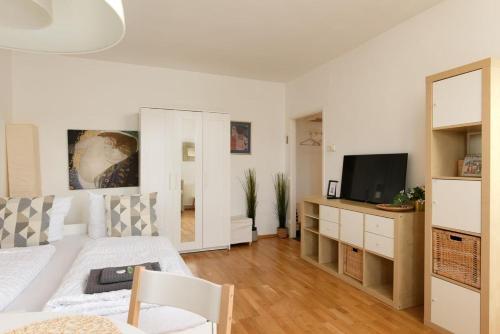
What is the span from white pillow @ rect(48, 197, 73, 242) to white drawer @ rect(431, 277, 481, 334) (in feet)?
10.8

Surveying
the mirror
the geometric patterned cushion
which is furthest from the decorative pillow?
the mirror

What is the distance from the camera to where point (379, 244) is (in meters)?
2.65

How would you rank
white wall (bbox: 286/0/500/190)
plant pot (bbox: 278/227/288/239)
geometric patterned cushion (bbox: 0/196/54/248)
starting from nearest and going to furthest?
white wall (bbox: 286/0/500/190)
geometric patterned cushion (bbox: 0/196/54/248)
plant pot (bbox: 278/227/288/239)

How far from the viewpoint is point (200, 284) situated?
3.30 feet

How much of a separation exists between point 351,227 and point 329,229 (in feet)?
1.23

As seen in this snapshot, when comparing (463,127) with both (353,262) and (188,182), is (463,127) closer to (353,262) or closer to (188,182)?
(353,262)

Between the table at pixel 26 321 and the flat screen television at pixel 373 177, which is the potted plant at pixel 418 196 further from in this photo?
the table at pixel 26 321

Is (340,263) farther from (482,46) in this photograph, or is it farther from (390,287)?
(482,46)

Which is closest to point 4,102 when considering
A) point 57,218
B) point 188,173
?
point 57,218

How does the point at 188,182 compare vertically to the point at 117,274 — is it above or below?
above

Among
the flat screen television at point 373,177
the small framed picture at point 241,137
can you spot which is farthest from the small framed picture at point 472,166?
the small framed picture at point 241,137

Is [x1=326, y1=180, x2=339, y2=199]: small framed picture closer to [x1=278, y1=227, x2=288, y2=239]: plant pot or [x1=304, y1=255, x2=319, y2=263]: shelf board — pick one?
[x1=304, y1=255, x2=319, y2=263]: shelf board

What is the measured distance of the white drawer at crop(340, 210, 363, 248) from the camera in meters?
2.88

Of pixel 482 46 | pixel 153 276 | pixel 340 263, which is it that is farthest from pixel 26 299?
pixel 482 46
